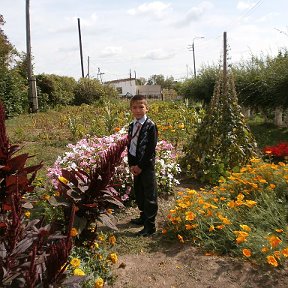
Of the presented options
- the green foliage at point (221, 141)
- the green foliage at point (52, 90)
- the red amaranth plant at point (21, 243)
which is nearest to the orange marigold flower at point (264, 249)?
the red amaranth plant at point (21, 243)

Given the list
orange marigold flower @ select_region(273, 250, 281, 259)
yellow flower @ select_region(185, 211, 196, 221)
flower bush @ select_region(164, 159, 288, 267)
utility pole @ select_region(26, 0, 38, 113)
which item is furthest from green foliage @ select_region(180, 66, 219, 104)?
orange marigold flower @ select_region(273, 250, 281, 259)

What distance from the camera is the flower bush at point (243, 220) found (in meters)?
3.02

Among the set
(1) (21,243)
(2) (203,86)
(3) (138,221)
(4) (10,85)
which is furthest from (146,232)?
(2) (203,86)

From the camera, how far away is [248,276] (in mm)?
2887

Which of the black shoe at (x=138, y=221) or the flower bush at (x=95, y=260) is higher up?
the flower bush at (x=95, y=260)

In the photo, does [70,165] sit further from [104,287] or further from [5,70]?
[5,70]

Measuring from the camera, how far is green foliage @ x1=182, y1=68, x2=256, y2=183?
18.6 feet

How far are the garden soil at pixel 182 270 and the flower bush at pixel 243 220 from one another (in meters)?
0.11

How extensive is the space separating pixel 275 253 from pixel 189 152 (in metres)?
3.32

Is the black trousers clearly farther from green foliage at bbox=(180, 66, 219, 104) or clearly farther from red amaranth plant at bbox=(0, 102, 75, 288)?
green foliage at bbox=(180, 66, 219, 104)

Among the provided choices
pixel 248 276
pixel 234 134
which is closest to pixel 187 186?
pixel 234 134

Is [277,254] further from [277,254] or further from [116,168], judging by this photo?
[116,168]

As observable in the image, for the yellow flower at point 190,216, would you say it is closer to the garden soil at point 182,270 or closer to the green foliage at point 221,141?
the garden soil at point 182,270

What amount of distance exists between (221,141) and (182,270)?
3084 mm
